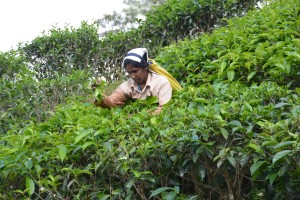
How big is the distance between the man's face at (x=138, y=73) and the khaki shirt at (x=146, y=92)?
0.15 ft

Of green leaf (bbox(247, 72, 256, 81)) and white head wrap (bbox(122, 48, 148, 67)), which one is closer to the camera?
green leaf (bbox(247, 72, 256, 81))

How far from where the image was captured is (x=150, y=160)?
121 inches

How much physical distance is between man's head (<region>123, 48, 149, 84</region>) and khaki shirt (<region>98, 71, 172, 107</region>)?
0.19 ft

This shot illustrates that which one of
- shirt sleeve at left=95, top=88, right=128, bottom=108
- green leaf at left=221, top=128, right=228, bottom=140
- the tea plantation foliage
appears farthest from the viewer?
shirt sleeve at left=95, top=88, right=128, bottom=108

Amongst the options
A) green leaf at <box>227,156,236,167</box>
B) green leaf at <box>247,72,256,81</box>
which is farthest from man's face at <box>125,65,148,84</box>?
green leaf at <box>227,156,236,167</box>

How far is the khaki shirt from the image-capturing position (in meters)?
4.43

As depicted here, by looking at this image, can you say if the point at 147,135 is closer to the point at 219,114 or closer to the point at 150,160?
the point at 150,160

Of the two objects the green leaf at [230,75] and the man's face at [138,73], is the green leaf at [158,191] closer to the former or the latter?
the green leaf at [230,75]

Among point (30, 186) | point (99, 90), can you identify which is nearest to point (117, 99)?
point (99, 90)

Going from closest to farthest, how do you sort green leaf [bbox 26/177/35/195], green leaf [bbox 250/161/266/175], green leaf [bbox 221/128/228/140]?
green leaf [bbox 250/161/266/175], green leaf [bbox 221/128/228/140], green leaf [bbox 26/177/35/195]

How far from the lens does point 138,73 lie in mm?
4633

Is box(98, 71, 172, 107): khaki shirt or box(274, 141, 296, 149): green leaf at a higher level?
box(274, 141, 296, 149): green leaf

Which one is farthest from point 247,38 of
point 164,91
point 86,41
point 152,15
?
point 86,41

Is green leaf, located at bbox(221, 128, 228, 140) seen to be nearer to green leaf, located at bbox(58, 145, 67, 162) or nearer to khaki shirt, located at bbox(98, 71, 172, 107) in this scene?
green leaf, located at bbox(58, 145, 67, 162)
